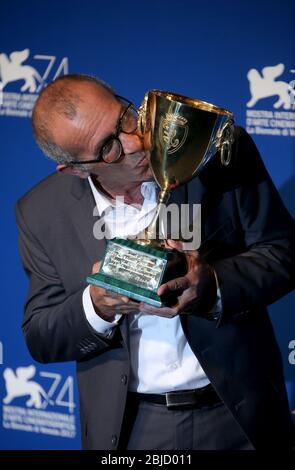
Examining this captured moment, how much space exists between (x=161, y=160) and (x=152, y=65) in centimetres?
105

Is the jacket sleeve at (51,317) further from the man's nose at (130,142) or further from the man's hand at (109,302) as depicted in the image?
the man's nose at (130,142)

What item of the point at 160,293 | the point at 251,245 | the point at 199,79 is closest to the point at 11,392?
the point at 199,79

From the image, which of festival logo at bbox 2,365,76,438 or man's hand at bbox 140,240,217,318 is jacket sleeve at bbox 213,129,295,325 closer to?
man's hand at bbox 140,240,217,318

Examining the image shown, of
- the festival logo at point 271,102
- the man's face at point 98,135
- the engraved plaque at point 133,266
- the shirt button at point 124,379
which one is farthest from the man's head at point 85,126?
the festival logo at point 271,102

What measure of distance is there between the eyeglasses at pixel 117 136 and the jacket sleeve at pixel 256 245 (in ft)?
0.80

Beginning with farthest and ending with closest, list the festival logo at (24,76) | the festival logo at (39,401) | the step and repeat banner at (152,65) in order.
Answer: the festival logo at (39,401) < the festival logo at (24,76) < the step and repeat banner at (152,65)

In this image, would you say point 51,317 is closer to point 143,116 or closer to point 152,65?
point 143,116

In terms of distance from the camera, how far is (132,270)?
1.25 meters

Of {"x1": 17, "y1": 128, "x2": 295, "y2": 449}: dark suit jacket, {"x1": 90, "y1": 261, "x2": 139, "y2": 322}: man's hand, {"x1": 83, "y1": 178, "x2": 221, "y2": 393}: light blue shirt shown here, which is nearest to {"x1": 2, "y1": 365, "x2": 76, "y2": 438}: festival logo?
{"x1": 17, "y1": 128, "x2": 295, "y2": 449}: dark suit jacket

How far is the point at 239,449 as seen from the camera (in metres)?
1.55

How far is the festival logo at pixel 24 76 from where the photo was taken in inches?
93.9

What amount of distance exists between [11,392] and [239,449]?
4.39 ft

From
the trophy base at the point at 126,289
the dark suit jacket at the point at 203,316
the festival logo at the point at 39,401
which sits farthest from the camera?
the festival logo at the point at 39,401

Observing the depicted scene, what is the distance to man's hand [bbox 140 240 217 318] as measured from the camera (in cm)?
125
